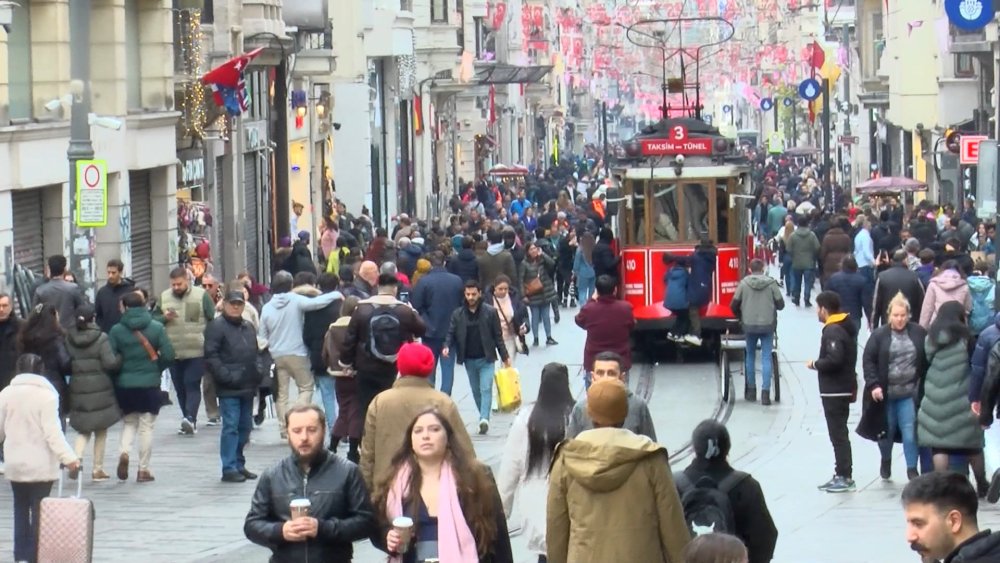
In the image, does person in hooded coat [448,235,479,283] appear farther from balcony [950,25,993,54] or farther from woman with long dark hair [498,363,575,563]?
balcony [950,25,993,54]

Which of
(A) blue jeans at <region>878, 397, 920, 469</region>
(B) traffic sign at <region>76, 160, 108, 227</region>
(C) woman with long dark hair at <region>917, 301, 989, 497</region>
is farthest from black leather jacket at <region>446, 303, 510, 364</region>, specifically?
(C) woman with long dark hair at <region>917, 301, 989, 497</region>

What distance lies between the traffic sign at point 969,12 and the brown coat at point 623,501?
1477 centimetres

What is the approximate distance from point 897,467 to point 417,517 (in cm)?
948

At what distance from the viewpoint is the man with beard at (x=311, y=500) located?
9367 millimetres

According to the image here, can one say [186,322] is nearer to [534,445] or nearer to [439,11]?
[534,445]

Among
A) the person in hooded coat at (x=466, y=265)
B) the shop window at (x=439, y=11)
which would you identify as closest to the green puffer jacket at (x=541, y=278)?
the person in hooded coat at (x=466, y=265)

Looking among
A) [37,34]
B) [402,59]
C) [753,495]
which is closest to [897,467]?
[753,495]

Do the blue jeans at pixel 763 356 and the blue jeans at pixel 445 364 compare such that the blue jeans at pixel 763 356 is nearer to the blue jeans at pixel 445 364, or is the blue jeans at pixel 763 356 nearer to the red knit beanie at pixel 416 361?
the blue jeans at pixel 445 364

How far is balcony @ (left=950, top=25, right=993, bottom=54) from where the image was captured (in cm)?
4725

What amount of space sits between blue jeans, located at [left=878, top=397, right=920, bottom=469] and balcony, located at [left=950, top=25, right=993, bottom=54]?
3140cm

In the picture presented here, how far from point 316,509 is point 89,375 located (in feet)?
27.5

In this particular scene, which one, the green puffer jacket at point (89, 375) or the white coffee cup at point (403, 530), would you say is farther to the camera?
the green puffer jacket at point (89, 375)

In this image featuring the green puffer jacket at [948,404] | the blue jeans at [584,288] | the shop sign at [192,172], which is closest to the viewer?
the green puffer jacket at [948,404]

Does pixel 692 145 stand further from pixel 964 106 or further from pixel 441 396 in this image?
pixel 964 106
